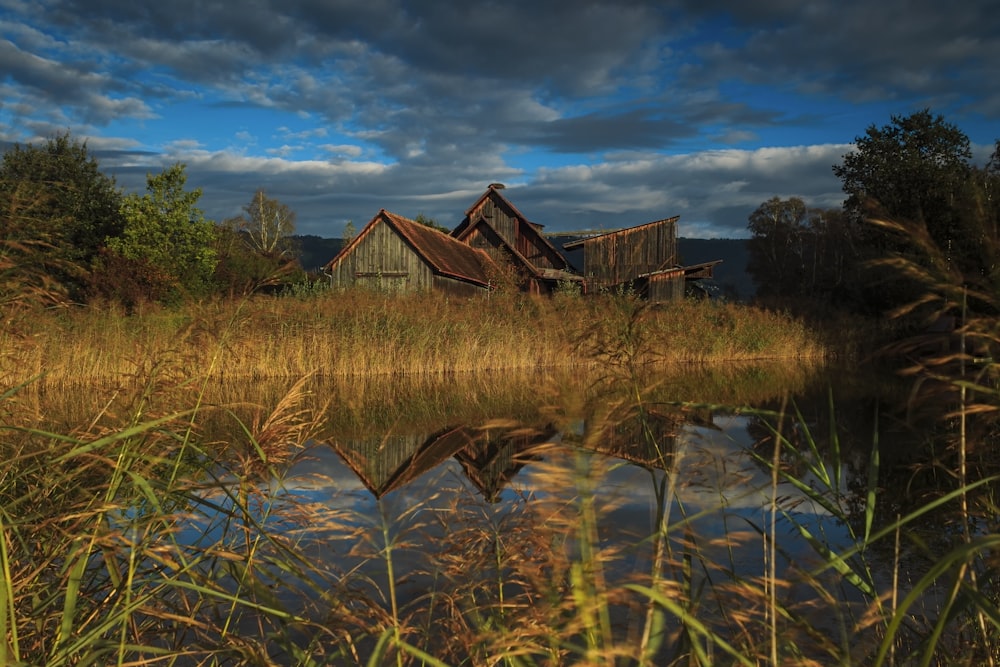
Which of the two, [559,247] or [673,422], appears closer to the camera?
[673,422]

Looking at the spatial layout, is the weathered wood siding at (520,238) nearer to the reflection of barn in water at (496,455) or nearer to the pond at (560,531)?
the pond at (560,531)

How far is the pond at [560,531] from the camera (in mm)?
1936

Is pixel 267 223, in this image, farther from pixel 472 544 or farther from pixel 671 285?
pixel 472 544

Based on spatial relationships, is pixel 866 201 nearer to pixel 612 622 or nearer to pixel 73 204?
pixel 612 622

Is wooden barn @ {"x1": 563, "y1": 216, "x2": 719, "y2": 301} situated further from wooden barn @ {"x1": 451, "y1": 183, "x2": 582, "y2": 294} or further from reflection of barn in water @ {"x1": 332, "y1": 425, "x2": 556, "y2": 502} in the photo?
reflection of barn in water @ {"x1": 332, "y1": 425, "x2": 556, "y2": 502}

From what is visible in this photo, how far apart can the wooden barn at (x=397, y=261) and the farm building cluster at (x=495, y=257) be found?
43mm

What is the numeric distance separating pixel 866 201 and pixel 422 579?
3197 mm

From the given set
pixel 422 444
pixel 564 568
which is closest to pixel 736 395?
pixel 422 444

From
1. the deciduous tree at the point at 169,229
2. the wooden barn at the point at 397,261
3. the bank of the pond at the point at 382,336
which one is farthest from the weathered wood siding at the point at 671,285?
the deciduous tree at the point at 169,229

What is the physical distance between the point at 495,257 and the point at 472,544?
118ft

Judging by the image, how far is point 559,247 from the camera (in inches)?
1740

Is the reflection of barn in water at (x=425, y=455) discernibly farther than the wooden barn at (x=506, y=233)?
No

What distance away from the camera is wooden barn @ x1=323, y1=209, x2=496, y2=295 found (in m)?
31.9

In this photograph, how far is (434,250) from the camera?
33344mm
